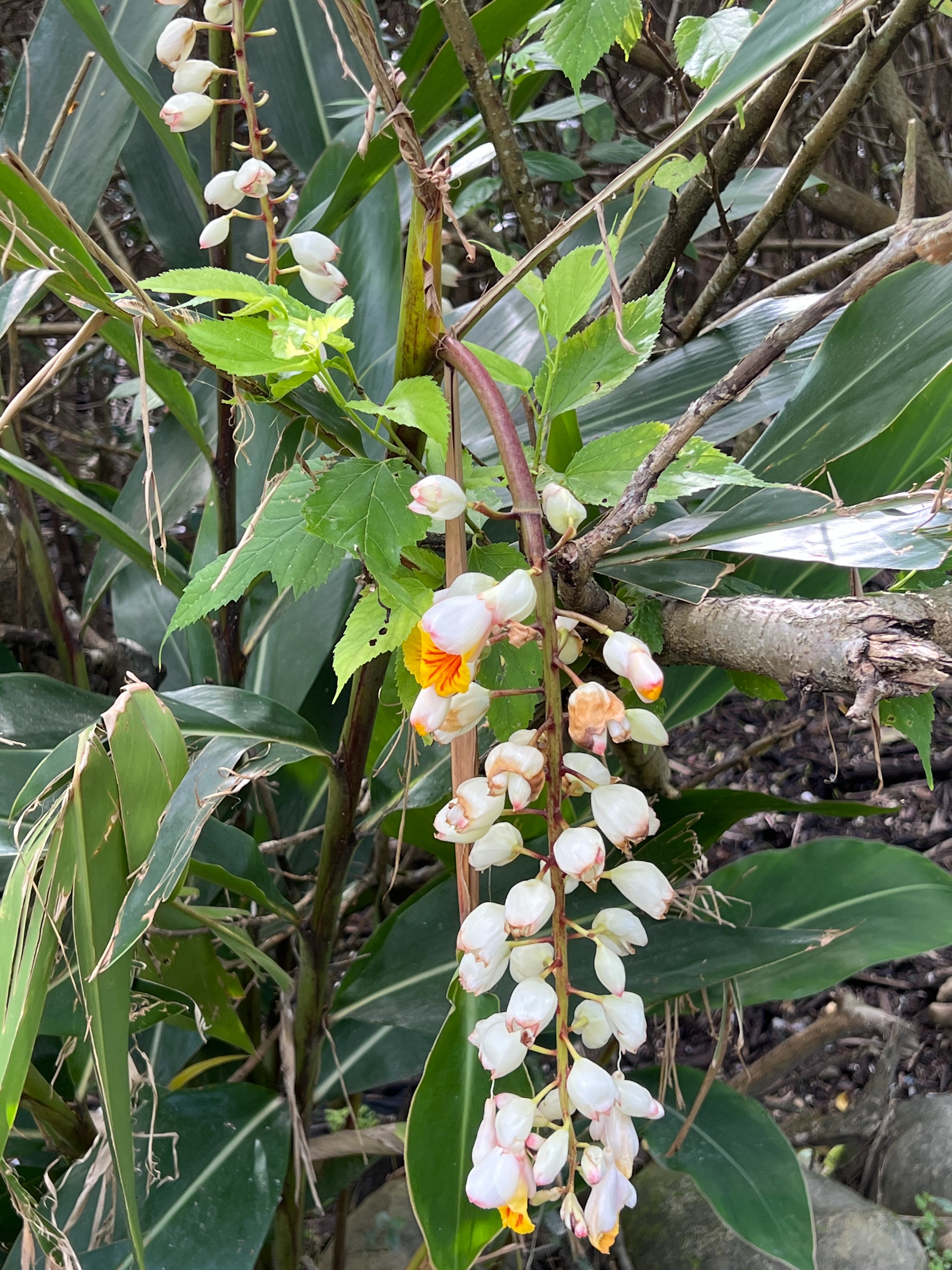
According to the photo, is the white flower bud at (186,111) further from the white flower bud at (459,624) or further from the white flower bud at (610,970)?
the white flower bud at (610,970)

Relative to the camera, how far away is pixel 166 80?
860 mm

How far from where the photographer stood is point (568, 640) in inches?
11.8

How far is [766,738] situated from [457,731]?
2.19 feet

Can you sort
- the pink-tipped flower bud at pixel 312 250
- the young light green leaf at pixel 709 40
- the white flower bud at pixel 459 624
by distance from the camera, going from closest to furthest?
the white flower bud at pixel 459 624 < the pink-tipped flower bud at pixel 312 250 < the young light green leaf at pixel 709 40

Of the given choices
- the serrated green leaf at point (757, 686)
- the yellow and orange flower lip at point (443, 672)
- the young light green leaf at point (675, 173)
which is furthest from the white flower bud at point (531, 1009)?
the young light green leaf at point (675, 173)

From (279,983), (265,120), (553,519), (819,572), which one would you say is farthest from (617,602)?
(265,120)

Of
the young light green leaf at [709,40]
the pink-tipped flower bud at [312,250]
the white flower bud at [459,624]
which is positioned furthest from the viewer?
the young light green leaf at [709,40]

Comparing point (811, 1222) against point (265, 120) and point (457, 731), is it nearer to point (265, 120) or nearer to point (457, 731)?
point (457, 731)

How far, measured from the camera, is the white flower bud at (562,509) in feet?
0.95

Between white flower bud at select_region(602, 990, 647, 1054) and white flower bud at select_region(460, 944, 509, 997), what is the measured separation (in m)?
0.04

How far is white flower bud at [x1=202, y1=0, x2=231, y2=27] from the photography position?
385 millimetres

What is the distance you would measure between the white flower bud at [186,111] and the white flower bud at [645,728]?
0.34 m

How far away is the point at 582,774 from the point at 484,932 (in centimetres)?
7

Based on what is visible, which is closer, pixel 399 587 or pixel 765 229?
pixel 399 587
